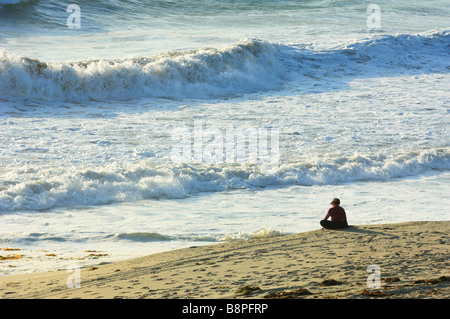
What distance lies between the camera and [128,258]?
6.43m

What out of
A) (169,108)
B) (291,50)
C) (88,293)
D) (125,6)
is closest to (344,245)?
(88,293)

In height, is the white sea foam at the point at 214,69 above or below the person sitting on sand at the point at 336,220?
above

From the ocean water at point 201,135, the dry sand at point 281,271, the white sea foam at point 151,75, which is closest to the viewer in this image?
the dry sand at point 281,271

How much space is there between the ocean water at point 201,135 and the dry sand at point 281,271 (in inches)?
27.2

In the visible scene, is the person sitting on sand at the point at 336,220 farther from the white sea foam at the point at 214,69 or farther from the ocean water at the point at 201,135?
the white sea foam at the point at 214,69

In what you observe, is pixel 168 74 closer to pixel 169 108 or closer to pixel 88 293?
pixel 169 108

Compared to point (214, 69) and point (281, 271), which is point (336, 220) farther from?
point (214, 69)

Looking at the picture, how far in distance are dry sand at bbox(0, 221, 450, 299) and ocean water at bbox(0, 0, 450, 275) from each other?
69 cm

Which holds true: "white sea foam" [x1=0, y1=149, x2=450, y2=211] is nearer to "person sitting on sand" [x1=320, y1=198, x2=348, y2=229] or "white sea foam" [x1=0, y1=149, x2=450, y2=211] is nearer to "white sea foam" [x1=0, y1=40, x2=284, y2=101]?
"person sitting on sand" [x1=320, y1=198, x2=348, y2=229]

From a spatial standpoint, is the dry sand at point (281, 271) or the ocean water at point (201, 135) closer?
the dry sand at point (281, 271)

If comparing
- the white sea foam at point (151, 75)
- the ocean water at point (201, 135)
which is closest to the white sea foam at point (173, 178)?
the ocean water at point (201, 135)

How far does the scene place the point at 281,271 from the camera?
210 inches

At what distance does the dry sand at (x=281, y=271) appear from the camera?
4.61 meters
